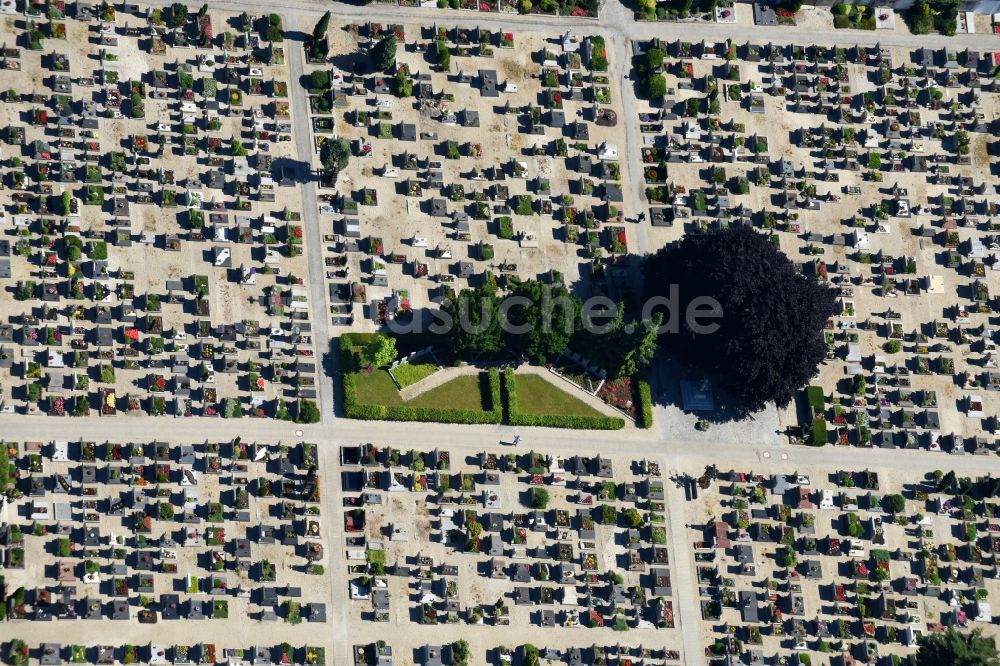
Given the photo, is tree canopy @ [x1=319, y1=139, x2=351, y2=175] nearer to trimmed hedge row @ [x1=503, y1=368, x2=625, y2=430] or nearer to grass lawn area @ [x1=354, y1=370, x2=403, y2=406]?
grass lawn area @ [x1=354, y1=370, x2=403, y2=406]

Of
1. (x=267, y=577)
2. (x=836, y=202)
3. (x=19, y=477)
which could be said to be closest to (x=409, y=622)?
(x=267, y=577)

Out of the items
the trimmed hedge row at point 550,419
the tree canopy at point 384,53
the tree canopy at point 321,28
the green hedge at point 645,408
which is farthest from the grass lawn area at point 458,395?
the tree canopy at point 321,28

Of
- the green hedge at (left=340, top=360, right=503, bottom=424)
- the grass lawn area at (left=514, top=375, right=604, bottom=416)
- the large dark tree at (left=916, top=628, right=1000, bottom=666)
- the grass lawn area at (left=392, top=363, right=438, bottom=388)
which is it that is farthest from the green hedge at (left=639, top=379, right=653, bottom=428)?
the large dark tree at (left=916, top=628, right=1000, bottom=666)

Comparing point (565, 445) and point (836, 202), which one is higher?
point (836, 202)

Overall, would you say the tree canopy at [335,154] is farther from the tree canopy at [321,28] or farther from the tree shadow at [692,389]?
the tree shadow at [692,389]

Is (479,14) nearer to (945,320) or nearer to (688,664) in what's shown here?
(945,320)

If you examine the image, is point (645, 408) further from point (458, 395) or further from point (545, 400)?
point (458, 395)
